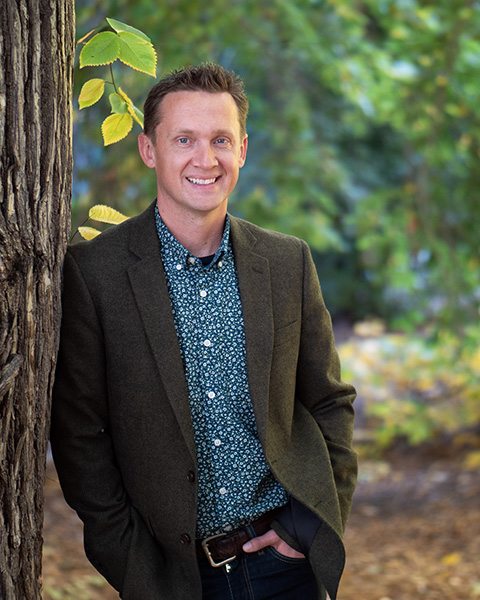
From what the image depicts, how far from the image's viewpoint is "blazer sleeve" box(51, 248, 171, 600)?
1.93 metres

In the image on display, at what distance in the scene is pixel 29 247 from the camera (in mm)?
1704

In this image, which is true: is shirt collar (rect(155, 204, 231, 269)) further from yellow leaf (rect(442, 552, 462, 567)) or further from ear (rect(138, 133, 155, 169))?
yellow leaf (rect(442, 552, 462, 567))

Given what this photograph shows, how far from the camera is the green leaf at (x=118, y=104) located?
2.02 metres

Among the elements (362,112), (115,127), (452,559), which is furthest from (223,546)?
(362,112)

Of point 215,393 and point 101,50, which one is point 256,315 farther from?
point 101,50

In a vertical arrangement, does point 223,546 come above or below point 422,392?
above

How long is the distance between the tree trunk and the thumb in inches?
22.5

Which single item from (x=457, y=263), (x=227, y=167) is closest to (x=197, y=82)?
(x=227, y=167)

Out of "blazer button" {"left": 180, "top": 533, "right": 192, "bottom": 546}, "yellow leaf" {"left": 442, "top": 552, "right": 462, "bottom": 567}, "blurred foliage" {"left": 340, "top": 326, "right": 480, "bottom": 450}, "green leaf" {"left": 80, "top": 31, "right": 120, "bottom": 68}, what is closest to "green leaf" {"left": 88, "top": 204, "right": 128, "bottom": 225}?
"green leaf" {"left": 80, "top": 31, "right": 120, "bottom": 68}

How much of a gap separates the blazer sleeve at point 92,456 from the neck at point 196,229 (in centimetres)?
31

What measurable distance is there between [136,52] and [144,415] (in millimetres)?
925

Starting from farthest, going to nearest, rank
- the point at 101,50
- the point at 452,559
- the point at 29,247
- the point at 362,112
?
1. the point at 362,112
2. the point at 452,559
3. the point at 101,50
4. the point at 29,247

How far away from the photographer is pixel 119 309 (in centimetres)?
198

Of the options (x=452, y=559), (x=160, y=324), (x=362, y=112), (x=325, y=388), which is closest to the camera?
(x=160, y=324)
